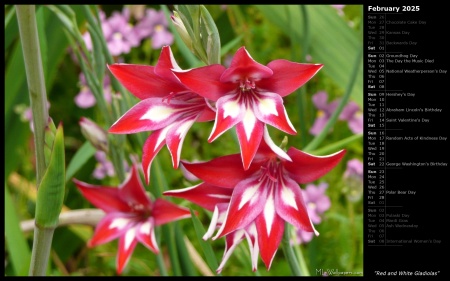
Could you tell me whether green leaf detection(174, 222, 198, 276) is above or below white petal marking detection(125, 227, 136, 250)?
below

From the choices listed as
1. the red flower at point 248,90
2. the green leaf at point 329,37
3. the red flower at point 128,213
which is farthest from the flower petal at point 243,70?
the green leaf at point 329,37

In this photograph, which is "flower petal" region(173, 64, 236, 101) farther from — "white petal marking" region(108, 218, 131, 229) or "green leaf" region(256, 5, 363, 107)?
"green leaf" region(256, 5, 363, 107)

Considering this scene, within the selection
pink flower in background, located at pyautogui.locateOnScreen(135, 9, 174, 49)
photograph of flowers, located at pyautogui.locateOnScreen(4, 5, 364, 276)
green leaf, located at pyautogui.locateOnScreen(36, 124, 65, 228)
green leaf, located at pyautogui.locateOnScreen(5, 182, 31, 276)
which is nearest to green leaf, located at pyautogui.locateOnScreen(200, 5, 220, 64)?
photograph of flowers, located at pyautogui.locateOnScreen(4, 5, 364, 276)

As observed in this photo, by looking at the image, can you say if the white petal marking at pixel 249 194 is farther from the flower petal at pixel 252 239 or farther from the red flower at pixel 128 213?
the red flower at pixel 128 213

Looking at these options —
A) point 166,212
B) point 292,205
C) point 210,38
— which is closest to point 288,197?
point 292,205
